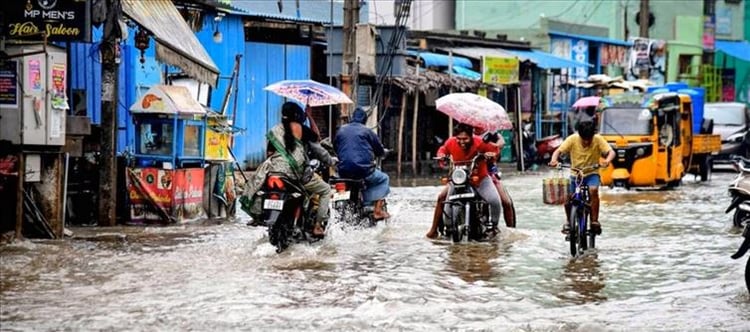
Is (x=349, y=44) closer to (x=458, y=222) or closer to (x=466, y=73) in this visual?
(x=458, y=222)

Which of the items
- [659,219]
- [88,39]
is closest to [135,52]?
[88,39]

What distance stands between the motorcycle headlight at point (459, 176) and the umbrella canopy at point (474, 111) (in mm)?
767

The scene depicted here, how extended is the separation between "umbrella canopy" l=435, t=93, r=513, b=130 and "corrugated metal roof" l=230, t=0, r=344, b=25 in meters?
10.2

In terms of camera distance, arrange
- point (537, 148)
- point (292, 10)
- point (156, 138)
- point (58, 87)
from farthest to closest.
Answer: point (537, 148) → point (292, 10) → point (156, 138) → point (58, 87)

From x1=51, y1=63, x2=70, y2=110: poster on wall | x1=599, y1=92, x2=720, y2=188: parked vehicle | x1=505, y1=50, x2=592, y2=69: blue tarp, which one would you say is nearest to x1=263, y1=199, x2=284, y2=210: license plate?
x1=51, y1=63, x2=70, y2=110: poster on wall

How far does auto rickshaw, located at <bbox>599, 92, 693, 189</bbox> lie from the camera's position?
22875 millimetres

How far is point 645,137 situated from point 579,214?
427 inches

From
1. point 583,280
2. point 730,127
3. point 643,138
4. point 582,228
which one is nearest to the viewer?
point 583,280

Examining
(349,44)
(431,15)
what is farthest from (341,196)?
(431,15)

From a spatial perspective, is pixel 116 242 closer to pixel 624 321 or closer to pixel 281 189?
pixel 281 189

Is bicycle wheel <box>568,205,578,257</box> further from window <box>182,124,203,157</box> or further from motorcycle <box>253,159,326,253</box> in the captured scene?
window <box>182,124,203,157</box>

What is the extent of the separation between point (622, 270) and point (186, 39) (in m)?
7.04

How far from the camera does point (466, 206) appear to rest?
13.4m

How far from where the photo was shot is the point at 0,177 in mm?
12336
